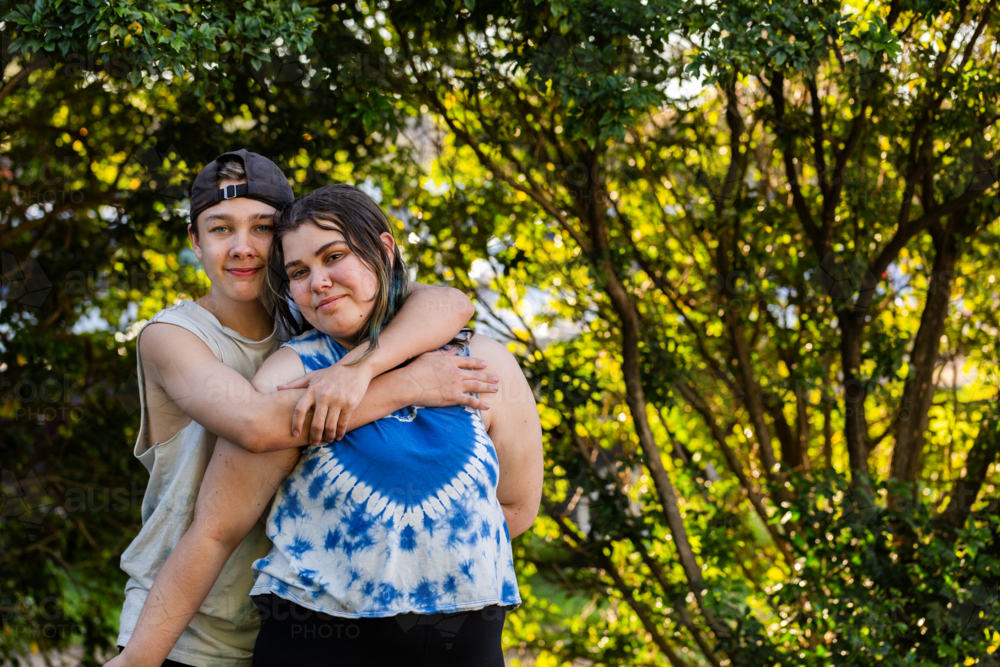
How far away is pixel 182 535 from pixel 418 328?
0.68 meters

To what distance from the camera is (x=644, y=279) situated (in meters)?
4.22

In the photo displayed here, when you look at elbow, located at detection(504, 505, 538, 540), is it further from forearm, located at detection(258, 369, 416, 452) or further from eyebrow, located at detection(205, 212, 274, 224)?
eyebrow, located at detection(205, 212, 274, 224)

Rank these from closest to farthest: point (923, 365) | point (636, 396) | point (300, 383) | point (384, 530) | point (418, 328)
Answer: point (384, 530) < point (300, 383) < point (418, 328) < point (636, 396) < point (923, 365)

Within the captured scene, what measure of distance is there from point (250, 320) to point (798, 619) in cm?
245

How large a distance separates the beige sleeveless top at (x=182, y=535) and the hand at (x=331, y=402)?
0.38m

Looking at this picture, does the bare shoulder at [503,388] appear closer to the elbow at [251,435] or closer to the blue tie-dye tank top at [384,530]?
the blue tie-dye tank top at [384,530]

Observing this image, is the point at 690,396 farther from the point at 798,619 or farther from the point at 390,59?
the point at 390,59

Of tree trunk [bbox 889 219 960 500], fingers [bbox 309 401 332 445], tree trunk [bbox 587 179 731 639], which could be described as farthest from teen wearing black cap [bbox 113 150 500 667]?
tree trunk [bbox 889 219 960 500]

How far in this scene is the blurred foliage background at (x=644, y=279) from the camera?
296cm

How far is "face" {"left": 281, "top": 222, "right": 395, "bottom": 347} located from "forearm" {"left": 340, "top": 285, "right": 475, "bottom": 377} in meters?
0.07

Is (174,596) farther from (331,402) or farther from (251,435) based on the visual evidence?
(331,402)

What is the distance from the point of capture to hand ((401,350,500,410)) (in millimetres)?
1569

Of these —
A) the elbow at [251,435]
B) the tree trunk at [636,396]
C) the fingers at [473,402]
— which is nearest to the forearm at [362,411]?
the elbow at [251,435]

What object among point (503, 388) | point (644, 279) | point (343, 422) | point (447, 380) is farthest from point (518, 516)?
point (644, 279)
